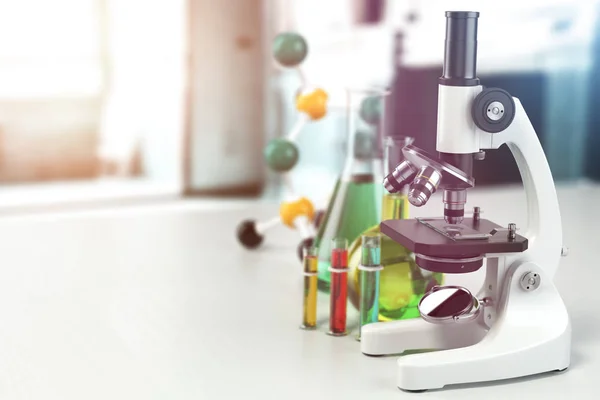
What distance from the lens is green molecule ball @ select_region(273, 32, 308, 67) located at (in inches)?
46.3

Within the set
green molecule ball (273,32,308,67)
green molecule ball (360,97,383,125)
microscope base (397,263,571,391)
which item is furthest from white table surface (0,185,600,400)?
green molecule ball (273,32,308,67)

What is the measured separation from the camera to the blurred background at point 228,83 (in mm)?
2787

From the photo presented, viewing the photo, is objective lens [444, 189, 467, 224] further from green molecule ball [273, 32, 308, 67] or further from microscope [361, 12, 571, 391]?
green molecule ball [273, 32, 308, 67]

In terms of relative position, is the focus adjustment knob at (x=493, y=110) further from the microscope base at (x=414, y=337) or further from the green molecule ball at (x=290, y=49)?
the green molecule ball at (x=290, y=49)

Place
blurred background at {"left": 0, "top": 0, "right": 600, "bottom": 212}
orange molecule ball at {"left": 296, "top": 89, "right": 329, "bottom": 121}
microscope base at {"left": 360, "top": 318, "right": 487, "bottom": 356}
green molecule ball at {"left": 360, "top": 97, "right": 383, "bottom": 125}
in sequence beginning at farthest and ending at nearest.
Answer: blurred background at {"left": 0, "top": 0, "right": 600, "bottom": 212}
orange molecule ball at {"left": 296, "top": 89, "right": 329, "bottom": 121}
green molecule ball at {"left": 360, "top": 97, "right": 383, "bottom": 125}
microscope base at {"left": 360, "top": 318, "right": 487, "bottom": 356}

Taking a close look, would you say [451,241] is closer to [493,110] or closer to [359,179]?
[493,110]

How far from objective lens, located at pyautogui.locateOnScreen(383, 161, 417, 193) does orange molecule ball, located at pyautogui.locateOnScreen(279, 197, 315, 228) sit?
1.60 ft

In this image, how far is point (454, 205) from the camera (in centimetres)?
74

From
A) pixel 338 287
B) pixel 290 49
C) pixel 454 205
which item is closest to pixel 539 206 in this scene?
pixel 454 205

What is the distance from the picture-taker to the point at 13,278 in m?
1.12

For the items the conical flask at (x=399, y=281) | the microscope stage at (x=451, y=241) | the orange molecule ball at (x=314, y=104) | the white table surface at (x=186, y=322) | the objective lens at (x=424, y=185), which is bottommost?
the white table surface at (x=186, y=322)

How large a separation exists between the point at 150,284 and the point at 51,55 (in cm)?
549

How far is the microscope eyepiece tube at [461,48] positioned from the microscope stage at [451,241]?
14 centimetres

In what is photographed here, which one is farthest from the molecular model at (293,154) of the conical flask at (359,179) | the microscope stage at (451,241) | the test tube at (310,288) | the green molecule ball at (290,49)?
the microscope stage at (451,241)
